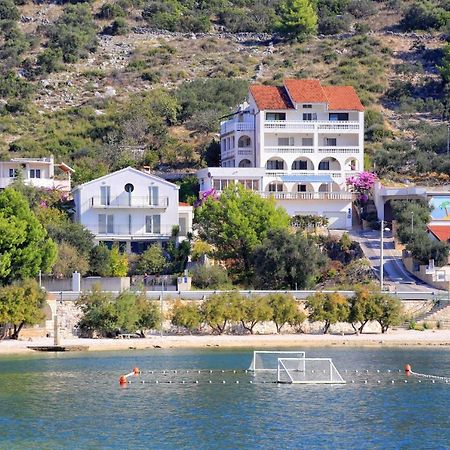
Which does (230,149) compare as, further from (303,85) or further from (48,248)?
(48,248)

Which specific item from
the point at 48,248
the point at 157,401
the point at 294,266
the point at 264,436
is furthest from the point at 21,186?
the point at 264,436

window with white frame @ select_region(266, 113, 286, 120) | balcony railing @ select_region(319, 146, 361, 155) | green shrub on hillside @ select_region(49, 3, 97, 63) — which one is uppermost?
green shrub on hillside @ select_region(49, 3, 97, 63)

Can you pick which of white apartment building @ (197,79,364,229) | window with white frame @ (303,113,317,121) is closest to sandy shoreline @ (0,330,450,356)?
white apartment building @ (197,79,364,229)

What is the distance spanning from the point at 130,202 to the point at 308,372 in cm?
3468

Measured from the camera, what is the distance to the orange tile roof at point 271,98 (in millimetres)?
97562

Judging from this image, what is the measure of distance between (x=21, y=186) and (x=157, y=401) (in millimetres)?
40959

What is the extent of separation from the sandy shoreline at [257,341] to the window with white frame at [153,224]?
1711 centimetres

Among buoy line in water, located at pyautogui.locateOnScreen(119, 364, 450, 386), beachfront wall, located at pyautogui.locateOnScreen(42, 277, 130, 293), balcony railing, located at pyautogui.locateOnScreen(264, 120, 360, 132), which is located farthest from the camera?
balcony railing, located at pyautogui.locateOnScreen(264, 120, 360, 132)

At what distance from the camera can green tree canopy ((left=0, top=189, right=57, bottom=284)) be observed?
70.6 m

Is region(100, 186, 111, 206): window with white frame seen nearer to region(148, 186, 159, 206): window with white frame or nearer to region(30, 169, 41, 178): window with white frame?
region(148, 186, 159, 206): window with white frame

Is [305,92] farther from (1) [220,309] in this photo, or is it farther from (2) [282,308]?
(1) [220,309]

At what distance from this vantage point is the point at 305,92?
9900 cm

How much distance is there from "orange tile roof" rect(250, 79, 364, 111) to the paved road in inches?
506

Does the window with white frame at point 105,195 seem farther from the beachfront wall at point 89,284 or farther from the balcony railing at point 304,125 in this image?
the balcony railing at point 304,125
